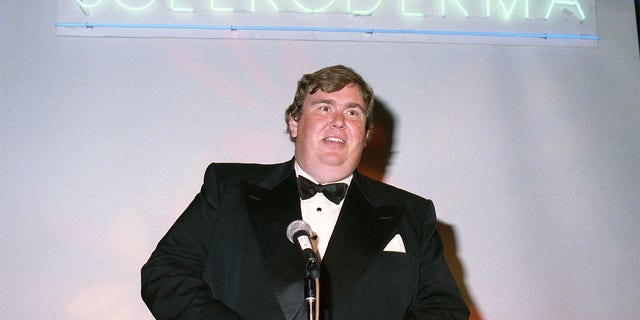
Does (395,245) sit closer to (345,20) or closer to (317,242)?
(317,242)

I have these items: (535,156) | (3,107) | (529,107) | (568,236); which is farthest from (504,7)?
(3,107)

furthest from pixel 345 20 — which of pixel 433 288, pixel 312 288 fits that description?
pixel 312 288

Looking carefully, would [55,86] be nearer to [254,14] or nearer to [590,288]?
[254,14]

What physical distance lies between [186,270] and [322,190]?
0.68 m

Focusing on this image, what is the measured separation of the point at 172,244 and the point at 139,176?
1.33 m

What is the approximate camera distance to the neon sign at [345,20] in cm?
373

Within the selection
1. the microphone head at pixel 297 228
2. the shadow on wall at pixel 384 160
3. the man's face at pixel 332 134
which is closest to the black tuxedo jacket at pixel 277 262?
the man's face at pixel 332 134

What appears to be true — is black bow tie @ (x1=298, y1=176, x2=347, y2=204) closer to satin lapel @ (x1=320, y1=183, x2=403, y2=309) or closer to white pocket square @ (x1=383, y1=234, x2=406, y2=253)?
satin lapel @ (x1=320, y1=183, x2=403, y2=309)

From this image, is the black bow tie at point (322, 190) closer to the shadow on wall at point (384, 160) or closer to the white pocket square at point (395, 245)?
the white pocket square at point (395, 245)

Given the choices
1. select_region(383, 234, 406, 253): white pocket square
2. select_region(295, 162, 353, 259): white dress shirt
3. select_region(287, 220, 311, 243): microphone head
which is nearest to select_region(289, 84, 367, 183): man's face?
select_region(295, 162, 353, 259): white dress shirt

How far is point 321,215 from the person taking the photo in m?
2.59

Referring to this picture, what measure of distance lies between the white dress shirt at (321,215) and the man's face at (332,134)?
133 mm

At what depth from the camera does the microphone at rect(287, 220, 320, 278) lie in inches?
63.4

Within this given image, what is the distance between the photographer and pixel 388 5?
3875 millimetres
